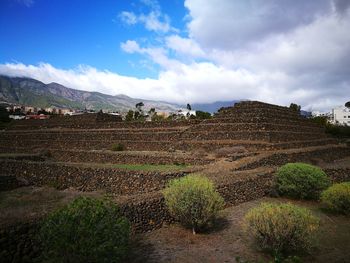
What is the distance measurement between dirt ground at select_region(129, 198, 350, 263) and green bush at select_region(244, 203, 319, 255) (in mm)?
284

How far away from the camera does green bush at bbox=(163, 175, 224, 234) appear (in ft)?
28.8

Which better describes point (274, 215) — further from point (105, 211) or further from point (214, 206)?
point (105, 211)

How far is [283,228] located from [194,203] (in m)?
2.47

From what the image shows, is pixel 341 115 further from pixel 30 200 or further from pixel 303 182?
pixel 30 200

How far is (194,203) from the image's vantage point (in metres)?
8.84

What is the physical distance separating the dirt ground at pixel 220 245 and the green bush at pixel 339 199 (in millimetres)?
534

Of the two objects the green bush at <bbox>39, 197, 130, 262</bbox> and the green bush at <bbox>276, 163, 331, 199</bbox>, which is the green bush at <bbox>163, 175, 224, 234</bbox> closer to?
the green bush at <bbox>39, 197, 130, 262</bbox>

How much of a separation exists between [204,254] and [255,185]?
602 centimetres

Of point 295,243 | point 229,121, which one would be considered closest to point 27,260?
point 295,243

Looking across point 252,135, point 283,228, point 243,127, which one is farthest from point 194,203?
point 243,127

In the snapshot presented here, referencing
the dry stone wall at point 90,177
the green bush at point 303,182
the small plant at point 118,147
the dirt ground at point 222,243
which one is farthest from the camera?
the small plant at point 118,147

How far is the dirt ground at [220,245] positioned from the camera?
284 inches

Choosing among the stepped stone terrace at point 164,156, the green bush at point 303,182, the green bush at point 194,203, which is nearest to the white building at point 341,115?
the stepped stone terrace at point 164,156

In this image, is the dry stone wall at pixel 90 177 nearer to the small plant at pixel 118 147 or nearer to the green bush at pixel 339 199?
the green bush at pixel 339 199
